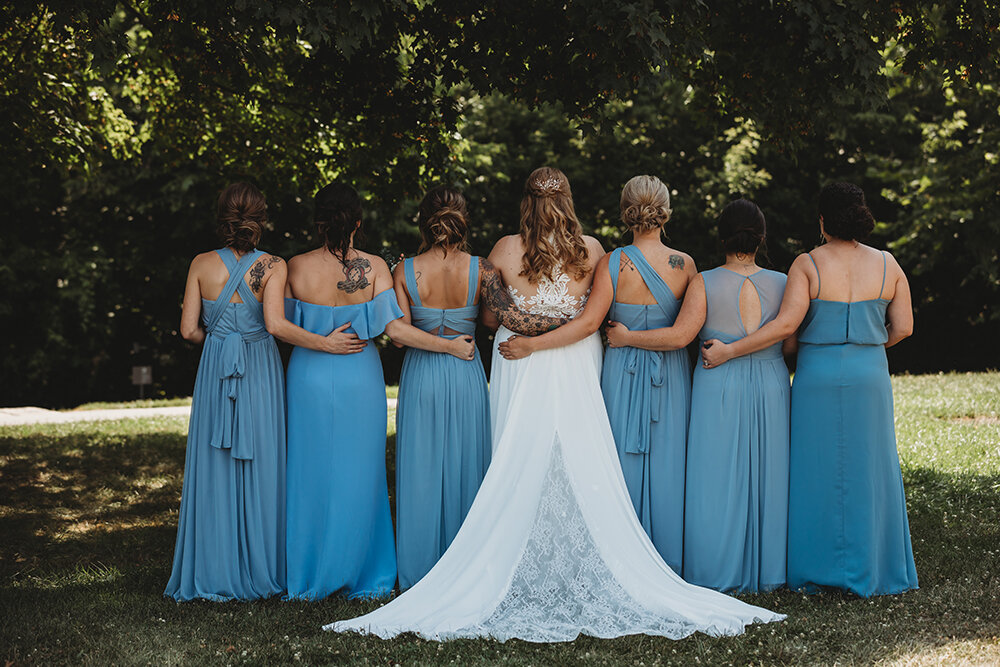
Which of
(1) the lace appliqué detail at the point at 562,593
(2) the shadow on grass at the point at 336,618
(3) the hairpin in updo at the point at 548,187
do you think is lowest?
(2) the shadow on grass at the point at 336,618

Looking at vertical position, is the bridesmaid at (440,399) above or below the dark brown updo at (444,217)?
below

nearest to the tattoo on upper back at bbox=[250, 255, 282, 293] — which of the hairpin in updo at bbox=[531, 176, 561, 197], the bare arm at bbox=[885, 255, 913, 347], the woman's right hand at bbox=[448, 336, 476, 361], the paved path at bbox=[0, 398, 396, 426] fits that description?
the woman's right hand at bbox=[448, 336, 476, 361]

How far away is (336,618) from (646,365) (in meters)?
2.33

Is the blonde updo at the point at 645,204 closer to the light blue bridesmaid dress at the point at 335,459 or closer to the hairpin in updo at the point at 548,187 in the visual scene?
the hairpin in updo at the point at 548,187

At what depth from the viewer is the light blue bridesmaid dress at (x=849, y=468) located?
5.35 meters

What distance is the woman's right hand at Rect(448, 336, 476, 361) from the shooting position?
5.55m

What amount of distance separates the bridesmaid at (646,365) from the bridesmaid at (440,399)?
34 cm

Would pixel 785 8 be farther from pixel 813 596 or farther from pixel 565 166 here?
pixel 565 166

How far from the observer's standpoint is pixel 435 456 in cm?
555

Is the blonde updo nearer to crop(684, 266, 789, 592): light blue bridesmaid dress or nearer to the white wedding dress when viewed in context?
crop(684, 266, 789, 592): light blue bridesmaid dress

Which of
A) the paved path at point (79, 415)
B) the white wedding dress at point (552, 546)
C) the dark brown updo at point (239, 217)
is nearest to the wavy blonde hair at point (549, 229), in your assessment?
the white wedding dress at point (552, 546)

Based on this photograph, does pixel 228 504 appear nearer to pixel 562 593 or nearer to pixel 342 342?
pixel 342 342

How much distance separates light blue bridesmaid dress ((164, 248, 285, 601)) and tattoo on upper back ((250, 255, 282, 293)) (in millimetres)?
35

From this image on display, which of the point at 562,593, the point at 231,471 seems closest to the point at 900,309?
the point at 562,593
